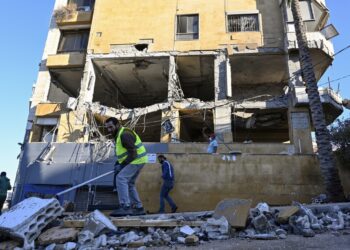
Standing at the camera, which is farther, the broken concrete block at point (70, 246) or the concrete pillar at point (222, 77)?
the concrete pillar at point (222, 77)

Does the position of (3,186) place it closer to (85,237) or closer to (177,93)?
(85,237)

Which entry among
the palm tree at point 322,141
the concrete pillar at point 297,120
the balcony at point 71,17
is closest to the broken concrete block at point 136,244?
the palm tree at point 322,141

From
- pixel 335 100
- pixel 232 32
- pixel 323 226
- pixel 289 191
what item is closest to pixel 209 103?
pixel 232 32

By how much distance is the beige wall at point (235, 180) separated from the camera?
10.3 metres

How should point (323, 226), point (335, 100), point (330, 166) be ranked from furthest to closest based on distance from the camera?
point (335, 100)
point (330, 166)
point (323, 226)

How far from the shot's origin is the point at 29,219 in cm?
480

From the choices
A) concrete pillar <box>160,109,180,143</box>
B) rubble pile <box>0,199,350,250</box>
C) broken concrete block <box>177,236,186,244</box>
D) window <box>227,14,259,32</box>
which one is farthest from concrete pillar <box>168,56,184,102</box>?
broken concrete block <box>177,236,186,244</box>

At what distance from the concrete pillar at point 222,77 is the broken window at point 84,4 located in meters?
9.61

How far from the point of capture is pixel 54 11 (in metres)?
20.6

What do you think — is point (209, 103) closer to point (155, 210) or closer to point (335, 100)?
point (335, 100)

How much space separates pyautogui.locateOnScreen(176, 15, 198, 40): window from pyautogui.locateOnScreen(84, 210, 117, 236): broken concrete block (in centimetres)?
1476

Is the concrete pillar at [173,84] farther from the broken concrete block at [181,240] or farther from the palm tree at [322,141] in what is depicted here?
the broken concrete block at [181,240]

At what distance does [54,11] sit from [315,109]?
57.0 ft

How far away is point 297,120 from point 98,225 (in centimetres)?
1228
